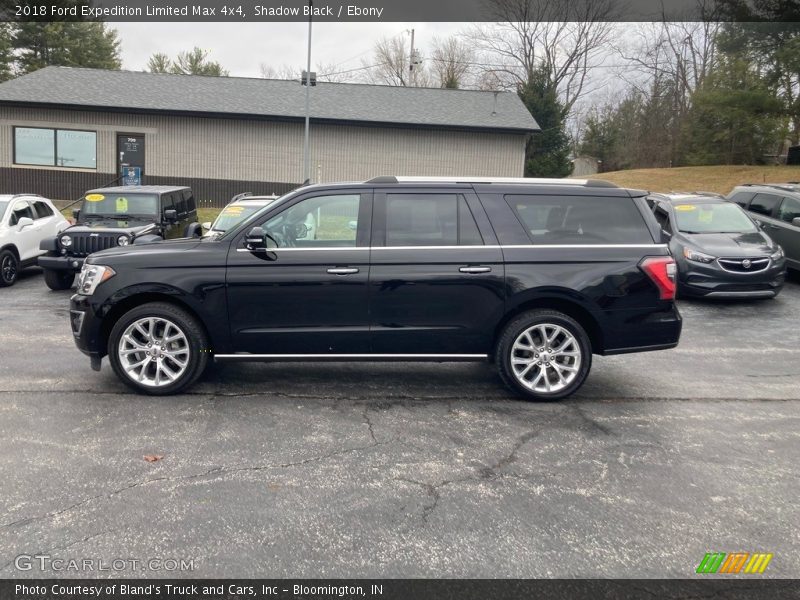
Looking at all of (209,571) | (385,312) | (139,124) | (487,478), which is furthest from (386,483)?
(139,124)

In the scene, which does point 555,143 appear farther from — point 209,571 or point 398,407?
point 209,571

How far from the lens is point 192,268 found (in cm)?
576

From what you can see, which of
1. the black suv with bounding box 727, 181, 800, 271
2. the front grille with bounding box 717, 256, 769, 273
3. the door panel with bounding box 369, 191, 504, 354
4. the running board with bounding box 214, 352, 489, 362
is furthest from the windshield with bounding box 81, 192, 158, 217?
the black suv with bounding box 727, 181, 800, 271

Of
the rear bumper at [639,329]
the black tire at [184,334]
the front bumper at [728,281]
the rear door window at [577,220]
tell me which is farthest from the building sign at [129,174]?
the rear bumper at [639,329]

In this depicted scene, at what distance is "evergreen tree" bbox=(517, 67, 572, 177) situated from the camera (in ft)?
115

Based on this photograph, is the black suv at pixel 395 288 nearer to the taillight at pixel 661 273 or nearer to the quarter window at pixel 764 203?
the taillight at pixel 661 273

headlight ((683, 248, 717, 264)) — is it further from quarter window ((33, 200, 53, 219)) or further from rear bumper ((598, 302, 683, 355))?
quarter window ((33, 200, 53, 219))

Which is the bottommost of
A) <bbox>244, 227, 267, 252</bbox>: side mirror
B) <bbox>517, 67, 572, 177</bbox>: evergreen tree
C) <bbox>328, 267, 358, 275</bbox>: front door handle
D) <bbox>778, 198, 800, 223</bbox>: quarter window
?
<bbox>328, 267, 358, 275</bbox>: front door handle

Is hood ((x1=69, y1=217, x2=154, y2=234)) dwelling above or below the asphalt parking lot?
above

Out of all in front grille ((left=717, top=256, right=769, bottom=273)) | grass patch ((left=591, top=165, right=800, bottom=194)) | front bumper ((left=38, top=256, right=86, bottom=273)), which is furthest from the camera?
grass patch ((left=591, top=165, right=800, bottom=194))

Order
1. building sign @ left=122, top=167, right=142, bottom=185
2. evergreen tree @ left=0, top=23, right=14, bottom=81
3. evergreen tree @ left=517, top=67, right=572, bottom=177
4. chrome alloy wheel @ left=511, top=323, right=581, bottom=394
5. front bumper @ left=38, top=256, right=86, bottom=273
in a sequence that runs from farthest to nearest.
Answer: evergreen tree @ left=0, top=23, right=14, bottom=81, evergreen tree @ left=517, top=67, right=572, bottom=177, building sign @ left=122, top=167, right=142, bottom=185, front bumper @ left=38, top=256, right=86, bottom=273, chrome alloy wheel @ left=511, top=323, right=581, bottom=394

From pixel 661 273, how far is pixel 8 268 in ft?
34.9

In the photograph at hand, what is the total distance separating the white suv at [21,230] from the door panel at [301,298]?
7.87m

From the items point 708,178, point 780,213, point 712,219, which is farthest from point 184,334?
point 708,178
